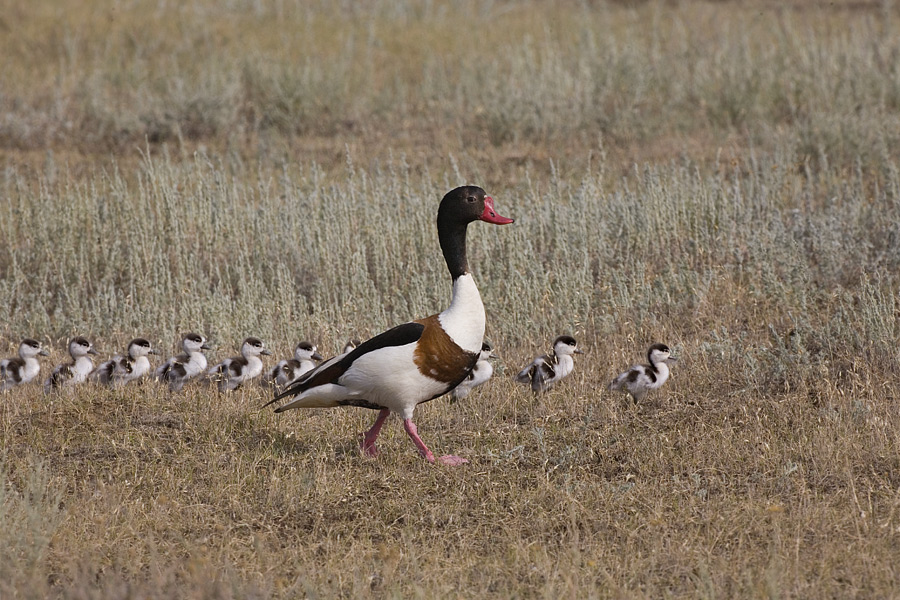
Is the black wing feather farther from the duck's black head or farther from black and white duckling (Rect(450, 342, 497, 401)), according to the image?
black and white duckling (Rect(450, 342, 497, 401))

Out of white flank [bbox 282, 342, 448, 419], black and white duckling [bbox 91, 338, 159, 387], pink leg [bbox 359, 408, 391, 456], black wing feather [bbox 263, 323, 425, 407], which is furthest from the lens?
black and white duckling [bbox 91, 338, 159, 387]

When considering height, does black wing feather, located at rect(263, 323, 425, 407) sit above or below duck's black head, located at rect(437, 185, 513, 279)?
below

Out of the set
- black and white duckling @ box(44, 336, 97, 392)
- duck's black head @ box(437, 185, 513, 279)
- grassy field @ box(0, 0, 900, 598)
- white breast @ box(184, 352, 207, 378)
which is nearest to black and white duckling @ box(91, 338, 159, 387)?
black and white duckling @ box(44, 336, 97, 392)

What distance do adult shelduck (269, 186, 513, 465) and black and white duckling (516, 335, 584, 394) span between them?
4.36ft

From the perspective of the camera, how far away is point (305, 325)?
9.12 m

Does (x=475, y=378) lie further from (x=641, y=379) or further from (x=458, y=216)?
(x=458, y=216)

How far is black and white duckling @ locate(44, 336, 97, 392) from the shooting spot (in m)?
7.83

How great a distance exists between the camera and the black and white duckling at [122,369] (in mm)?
7926

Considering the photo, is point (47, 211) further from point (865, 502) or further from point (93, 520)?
point (865, 502)

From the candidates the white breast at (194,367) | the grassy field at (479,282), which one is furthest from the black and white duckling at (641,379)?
the white breast at (194,367)

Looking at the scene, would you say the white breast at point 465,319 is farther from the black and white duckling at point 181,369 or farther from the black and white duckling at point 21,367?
the black and white duckling at point 21,367

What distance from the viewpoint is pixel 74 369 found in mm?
7961

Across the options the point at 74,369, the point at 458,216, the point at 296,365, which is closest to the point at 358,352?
the point at 458,216

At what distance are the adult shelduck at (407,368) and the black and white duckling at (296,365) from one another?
1325 mm
